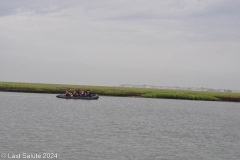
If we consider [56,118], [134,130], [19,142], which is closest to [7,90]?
[56,118]

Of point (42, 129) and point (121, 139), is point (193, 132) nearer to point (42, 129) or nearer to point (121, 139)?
point (121, 139)

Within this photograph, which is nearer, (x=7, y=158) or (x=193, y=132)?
(x=7, y=158)

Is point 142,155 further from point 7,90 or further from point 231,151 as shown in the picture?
point 7,90

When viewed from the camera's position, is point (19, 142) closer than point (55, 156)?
No

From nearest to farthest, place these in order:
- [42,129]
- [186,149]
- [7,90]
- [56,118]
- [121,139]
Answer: [186,149], [121,139], [42,129], [56,118], [7,90]

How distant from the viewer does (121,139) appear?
26.7 metres

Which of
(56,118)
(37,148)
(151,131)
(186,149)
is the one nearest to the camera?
(37,148)

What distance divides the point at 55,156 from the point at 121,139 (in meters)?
6.83

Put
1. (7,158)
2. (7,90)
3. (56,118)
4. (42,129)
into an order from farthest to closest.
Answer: (7,90), (56,118), (42,129), (7,158)

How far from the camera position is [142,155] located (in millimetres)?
22188

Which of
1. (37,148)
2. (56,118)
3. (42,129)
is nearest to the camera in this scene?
(37,148)

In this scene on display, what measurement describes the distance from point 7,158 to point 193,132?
16.6 metres

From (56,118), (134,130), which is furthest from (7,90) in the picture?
(134,130)

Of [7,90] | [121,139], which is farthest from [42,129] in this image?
[7,90]
